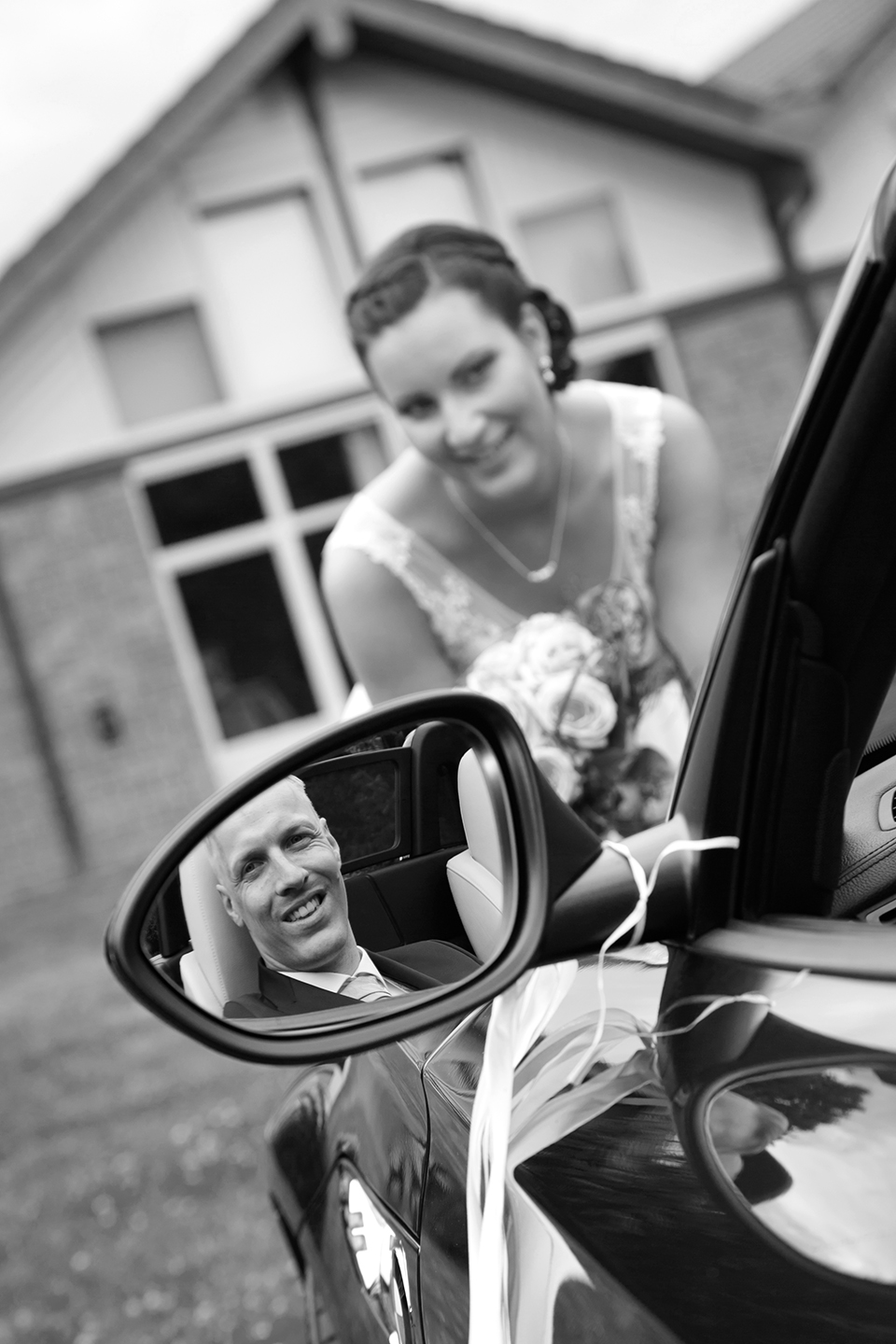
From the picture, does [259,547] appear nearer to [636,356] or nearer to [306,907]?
[636,356]

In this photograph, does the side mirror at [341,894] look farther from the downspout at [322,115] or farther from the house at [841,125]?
the house at [841,125]

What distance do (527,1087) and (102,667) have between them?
36.2ft

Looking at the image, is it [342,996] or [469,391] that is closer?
[342,996]

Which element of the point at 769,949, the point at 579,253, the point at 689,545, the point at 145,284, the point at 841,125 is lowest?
the point at 769,949

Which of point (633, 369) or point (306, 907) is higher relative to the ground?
point (633, 369)

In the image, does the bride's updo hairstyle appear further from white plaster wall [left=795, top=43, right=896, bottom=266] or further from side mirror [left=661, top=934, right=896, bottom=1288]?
white plaster wall [left=795, top=43, right=896, bottom=266]

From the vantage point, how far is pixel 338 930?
1050mm

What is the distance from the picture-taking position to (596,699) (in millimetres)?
2152

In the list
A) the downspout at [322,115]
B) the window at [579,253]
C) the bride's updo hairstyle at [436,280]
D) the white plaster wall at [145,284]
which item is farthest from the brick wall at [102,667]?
the bride's updo hairstyle at [436,280]

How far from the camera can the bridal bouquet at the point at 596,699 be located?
84.3 inches

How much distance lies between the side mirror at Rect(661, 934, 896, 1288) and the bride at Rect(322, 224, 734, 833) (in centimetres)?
136

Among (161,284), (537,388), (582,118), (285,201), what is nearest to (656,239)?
(582,118)

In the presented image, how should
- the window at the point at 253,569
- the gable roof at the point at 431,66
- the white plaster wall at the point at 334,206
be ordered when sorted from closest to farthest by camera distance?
the gable roof at the point at 431,66, the white plaster wall at the point at 334,206, the window at the point at 253,569

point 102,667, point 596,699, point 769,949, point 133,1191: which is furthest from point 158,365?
point 769,949
